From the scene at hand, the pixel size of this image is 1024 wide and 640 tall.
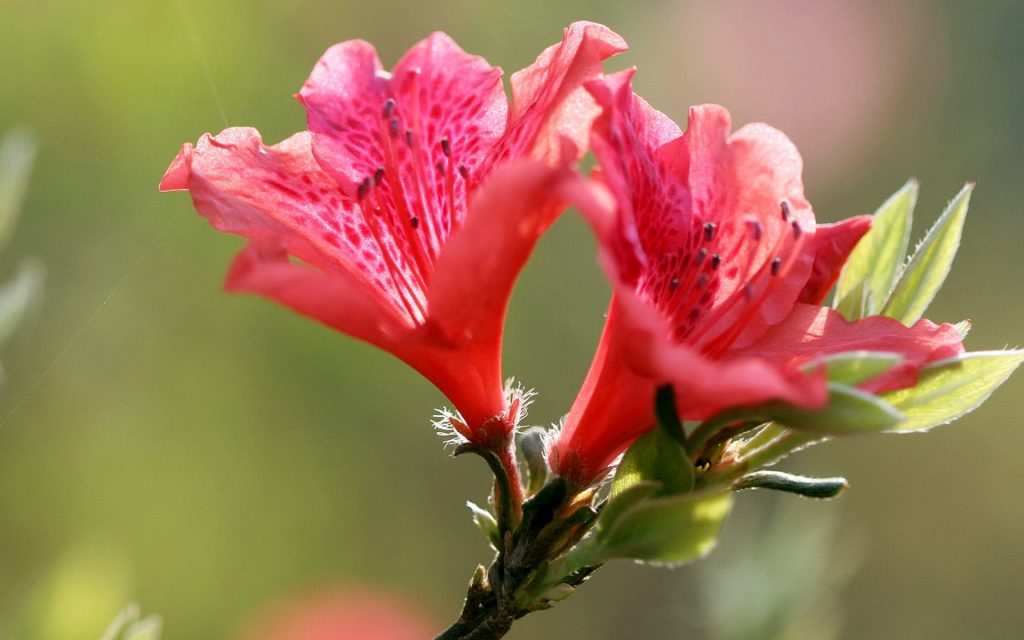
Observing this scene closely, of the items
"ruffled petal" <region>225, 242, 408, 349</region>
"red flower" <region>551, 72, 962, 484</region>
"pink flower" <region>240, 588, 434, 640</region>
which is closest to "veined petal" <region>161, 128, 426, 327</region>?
"ruffled petal" <region>225, 242, 408, 349</region>

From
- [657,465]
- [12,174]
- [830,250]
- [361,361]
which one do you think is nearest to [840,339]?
[830,250]

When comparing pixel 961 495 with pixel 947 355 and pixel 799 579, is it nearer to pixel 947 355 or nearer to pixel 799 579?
pixel 799 579

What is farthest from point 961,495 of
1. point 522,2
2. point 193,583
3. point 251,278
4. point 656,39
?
point 251,278

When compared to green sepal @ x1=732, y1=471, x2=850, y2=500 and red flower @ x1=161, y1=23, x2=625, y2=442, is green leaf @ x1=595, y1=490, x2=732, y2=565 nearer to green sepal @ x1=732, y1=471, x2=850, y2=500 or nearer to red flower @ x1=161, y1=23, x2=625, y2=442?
green sepal @ x1=732, y1=471, x2=850, y2=500

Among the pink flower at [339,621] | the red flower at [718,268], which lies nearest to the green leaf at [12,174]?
the red flower at [718,268]

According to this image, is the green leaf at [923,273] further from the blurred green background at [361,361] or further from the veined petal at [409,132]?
the blurred green background at [361,361]

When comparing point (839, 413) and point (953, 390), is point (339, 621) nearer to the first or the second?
point (953, 390)
